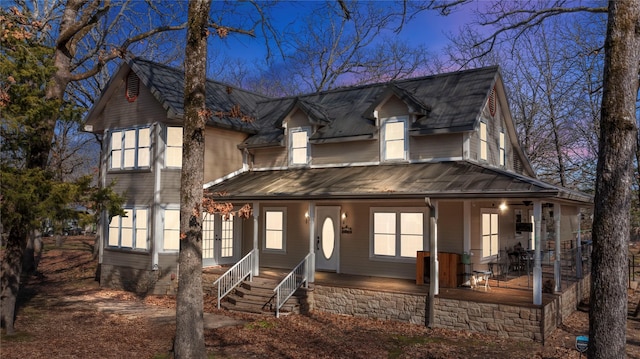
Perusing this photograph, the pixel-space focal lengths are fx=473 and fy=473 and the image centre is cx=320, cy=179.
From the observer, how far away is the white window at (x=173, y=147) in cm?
1680

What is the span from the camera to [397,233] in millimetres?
14969

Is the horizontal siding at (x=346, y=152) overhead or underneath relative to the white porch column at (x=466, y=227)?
overhead

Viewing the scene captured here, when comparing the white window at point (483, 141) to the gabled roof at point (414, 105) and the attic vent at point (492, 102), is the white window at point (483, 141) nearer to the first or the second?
the attic vent at point (492, 102)

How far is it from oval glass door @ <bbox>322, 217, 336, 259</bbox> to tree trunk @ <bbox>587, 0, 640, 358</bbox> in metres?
10.7

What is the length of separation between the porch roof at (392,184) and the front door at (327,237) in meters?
1.34

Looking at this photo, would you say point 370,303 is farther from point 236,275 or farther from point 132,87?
point 132,87

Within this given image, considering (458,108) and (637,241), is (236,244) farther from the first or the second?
(637,241)

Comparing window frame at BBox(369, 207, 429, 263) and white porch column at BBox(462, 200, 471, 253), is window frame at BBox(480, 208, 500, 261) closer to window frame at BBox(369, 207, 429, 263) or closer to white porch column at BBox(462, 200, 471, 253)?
white porch column at BBox(462, 200, 471, 253)

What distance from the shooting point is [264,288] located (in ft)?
47.0

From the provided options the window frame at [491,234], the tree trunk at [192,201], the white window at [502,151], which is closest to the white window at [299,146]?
the window frame at [491,234]

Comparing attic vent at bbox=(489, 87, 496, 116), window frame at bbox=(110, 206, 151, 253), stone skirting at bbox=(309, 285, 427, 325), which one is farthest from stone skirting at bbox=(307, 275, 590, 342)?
window frame at bbox=(110, 206, 151, 253)

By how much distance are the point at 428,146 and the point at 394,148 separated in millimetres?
1149

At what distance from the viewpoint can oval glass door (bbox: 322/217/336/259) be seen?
16281 millimetres

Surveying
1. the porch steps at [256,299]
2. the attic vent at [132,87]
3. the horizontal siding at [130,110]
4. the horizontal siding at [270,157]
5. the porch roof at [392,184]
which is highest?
the attic vent at [132,87]
